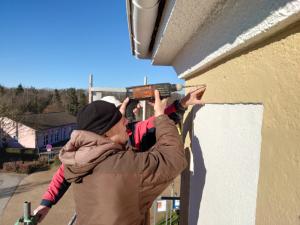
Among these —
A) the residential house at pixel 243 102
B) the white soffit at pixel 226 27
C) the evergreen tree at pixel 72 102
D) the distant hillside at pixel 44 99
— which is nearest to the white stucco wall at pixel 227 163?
the residential house at pixel 243 102

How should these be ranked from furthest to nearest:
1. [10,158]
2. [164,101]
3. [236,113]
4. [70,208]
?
[10,158], [70,208], [164,101], [236,113]

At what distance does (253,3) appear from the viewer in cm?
109

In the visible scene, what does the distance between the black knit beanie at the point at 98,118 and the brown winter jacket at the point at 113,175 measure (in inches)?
3.0

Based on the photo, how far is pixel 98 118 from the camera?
69.2 inches

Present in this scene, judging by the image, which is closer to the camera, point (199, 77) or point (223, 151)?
point (223, 151)

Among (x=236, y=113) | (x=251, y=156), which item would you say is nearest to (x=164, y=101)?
(x=236, y=113)

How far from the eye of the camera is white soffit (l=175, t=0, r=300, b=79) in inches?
35.2

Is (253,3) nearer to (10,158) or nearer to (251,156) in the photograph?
(251,156)

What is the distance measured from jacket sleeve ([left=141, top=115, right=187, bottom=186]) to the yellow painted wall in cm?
62

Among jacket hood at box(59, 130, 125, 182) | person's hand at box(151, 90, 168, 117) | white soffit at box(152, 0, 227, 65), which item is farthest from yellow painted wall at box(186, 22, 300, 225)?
person's hand at box(151, 90, 168, 117)

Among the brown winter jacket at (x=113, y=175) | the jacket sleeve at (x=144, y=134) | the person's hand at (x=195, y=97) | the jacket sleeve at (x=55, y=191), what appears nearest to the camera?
the brown winter jacket at (x=113, y=175)

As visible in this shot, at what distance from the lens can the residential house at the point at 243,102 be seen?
2.90 feet

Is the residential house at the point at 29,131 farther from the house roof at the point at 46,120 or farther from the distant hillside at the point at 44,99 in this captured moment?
the distant hillside at the point at 44,99

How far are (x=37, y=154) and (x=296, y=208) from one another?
1423 inches
